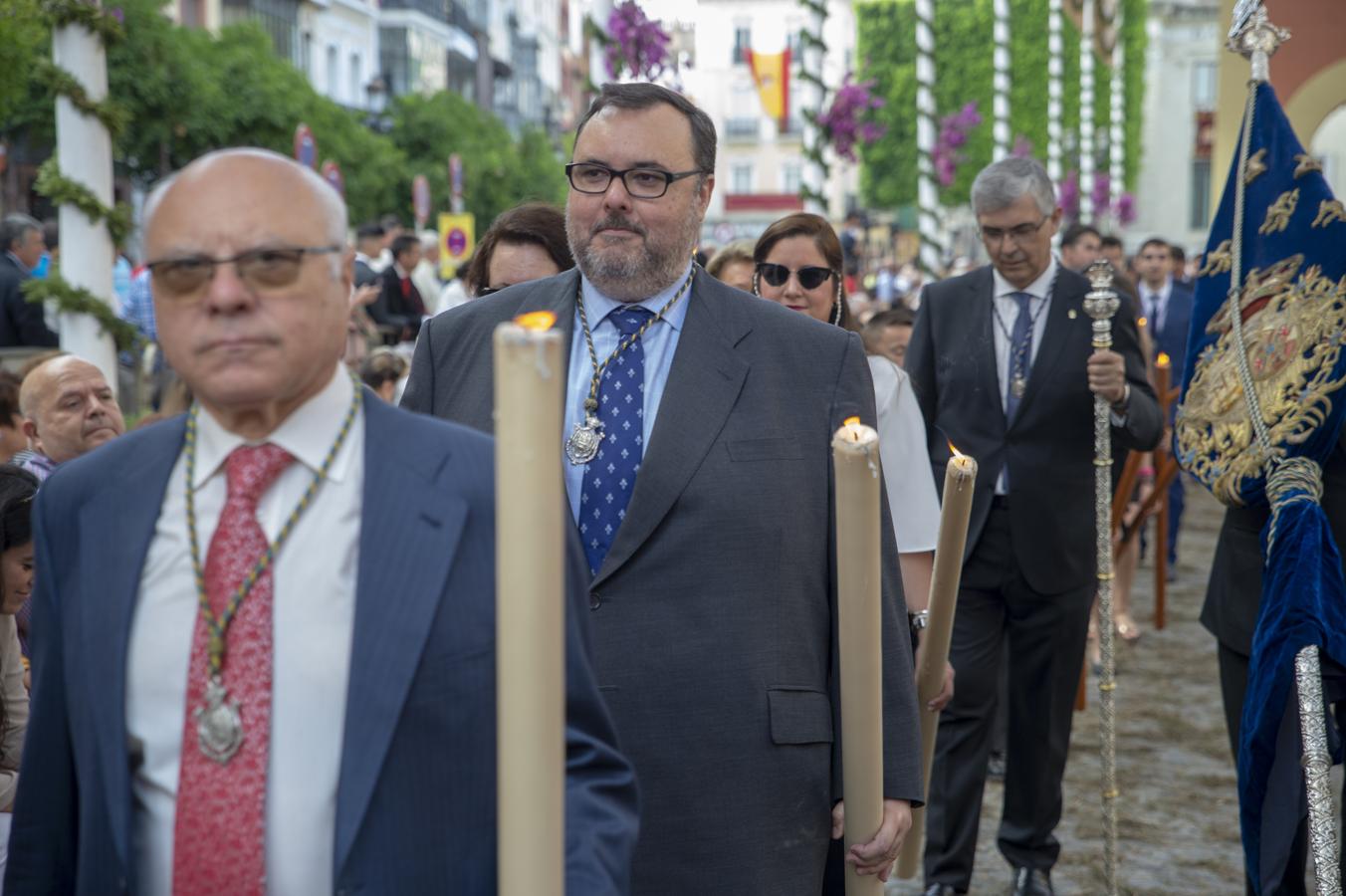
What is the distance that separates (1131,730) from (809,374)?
5276mm

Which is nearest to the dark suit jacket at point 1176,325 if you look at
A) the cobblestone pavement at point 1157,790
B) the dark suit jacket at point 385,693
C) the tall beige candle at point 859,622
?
the cobblestone pavement at point 1157,790

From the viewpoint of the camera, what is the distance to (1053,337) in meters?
5.87

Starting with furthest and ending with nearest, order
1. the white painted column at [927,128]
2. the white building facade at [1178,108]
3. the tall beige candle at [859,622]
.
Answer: the white building facade at [1178,108], the white painted column at [927,128], the tall beige candle at [859,622]

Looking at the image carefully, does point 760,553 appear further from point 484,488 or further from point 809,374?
point 484,488

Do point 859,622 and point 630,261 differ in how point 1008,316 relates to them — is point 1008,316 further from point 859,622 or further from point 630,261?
point 859,622

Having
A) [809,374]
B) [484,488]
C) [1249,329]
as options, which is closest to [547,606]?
[484,488]

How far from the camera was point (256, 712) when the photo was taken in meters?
2.11

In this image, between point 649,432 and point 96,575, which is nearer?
point 96,575

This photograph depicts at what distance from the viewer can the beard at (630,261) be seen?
11.3 feet

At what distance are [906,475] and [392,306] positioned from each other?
10.9 metres

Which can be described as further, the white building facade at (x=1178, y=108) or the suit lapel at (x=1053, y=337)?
the white building facade at (x=1178, y=108)

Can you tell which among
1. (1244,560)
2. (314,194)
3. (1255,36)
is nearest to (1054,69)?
(1255,36)

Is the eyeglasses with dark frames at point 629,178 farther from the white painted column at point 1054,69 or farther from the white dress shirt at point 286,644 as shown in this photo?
the white painted column at point 1054,69

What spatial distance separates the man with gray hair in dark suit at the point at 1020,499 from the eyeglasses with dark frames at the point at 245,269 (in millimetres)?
3919
